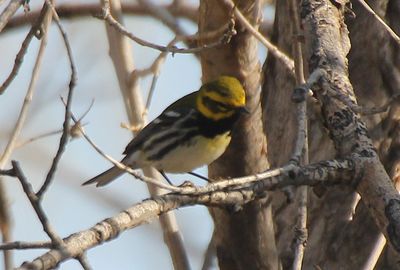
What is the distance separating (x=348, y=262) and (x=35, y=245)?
2362 mm

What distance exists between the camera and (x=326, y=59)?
329 centimetres

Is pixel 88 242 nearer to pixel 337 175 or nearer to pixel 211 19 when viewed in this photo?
pixel 337 175

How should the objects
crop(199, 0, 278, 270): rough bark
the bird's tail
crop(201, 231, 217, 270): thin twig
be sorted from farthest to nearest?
the bird's tail
crop(201, 231, 217, 270): thin twig
crop(199, 0, 278, 270): rough bark

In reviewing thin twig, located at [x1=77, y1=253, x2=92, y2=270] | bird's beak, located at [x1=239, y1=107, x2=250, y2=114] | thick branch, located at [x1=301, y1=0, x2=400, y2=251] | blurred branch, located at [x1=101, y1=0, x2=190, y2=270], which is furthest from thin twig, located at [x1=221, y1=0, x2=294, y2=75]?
thin twig, located at [x1=77, y1=253, x2=92, y2=270]

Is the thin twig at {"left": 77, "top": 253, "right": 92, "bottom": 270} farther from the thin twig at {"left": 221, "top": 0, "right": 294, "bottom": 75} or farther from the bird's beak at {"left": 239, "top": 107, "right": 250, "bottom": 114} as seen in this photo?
the bird's beak at {"left": 239, "top": 107, "right": 250, "bottom": 114}

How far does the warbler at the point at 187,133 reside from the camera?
4.52 m

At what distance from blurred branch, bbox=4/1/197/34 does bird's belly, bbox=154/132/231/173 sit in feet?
2.37

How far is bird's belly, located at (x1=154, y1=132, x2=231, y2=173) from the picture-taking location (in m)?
→ 4.40

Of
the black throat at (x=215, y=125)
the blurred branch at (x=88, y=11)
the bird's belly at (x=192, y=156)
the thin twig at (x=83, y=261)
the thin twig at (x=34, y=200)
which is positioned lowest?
the thin twig at (x=83, y=261)

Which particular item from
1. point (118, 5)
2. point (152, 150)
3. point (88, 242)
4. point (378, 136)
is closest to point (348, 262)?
point (378, 136)

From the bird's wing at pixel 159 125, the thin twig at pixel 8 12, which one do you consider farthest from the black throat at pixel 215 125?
the thin twig at pixel 8 12

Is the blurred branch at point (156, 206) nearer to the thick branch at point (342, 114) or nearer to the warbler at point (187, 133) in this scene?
the thick branch at point (342, 114)

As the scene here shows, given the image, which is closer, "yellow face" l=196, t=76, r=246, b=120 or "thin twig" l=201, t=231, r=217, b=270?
"yellow face" l=196, t=76, r=246, b=120

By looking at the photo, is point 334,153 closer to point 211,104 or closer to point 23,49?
point 211,104
